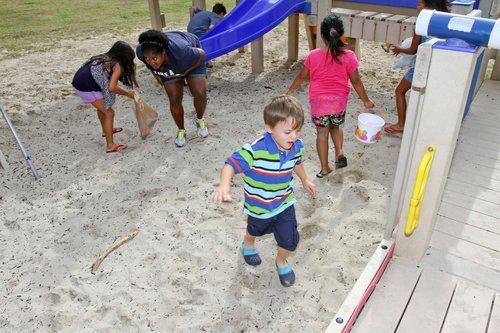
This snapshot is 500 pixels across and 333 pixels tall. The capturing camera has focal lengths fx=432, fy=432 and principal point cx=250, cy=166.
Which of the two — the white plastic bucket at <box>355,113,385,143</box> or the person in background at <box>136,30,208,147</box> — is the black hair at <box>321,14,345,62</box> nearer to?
the white plastic bucket at <box>355,113,385,143</box>

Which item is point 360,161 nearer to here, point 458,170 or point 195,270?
Answer: point 458,170

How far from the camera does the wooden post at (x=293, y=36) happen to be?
694cm

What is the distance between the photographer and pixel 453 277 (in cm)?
247

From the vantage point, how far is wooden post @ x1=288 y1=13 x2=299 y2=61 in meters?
6.94

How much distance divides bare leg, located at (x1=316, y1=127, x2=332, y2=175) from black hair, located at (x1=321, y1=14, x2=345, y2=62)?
27.3 inches

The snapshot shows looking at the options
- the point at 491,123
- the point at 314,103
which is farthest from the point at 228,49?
the point at 491,123

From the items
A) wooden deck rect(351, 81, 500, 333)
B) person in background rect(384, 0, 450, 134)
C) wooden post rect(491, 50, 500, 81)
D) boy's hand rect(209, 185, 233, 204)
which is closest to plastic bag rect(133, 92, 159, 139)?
person in background rect(384, 0, 450, 134)

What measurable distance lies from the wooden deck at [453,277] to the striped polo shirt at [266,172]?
0.76m

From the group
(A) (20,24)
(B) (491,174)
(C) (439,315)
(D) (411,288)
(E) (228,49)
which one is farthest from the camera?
(A) (20,24)

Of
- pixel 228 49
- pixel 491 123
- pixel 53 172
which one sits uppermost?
pixel 228 49

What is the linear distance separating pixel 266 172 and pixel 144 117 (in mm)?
2854

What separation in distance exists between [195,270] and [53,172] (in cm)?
226

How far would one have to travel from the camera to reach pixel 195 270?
3.16 m

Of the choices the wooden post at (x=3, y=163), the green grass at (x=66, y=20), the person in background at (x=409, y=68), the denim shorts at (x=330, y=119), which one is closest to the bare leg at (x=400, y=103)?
the person in background at (x=409, y=68)
